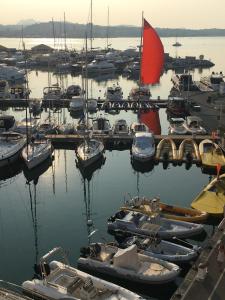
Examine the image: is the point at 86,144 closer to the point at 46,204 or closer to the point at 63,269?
the point at 46,204

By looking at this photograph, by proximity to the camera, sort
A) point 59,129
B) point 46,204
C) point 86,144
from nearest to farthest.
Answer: point 46,204
point 86,144
point 59,129

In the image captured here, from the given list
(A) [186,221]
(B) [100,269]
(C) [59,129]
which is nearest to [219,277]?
(B) [100,269]

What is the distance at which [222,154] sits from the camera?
41.2 meters

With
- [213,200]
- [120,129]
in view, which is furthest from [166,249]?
[120,129]

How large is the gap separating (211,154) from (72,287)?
80.2 feet

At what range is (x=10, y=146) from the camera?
4303 cm

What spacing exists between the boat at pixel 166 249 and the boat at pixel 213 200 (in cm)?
502

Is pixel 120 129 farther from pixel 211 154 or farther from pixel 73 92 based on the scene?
pixel 73 92

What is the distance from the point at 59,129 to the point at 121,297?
109ft

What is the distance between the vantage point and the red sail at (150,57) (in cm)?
5003

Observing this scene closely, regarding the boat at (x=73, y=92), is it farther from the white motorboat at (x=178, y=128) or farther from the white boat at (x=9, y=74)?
the white boat at (x=9, y=74)

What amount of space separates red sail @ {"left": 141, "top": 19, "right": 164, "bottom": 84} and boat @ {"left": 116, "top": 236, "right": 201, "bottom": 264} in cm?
2800

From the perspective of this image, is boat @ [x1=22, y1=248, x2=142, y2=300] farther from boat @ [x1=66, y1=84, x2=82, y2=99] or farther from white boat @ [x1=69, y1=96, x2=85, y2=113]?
boat @ [x1=66, y1=84, x2=82, y2=99]

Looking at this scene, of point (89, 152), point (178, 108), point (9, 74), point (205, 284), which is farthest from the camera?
point (9, 74)
